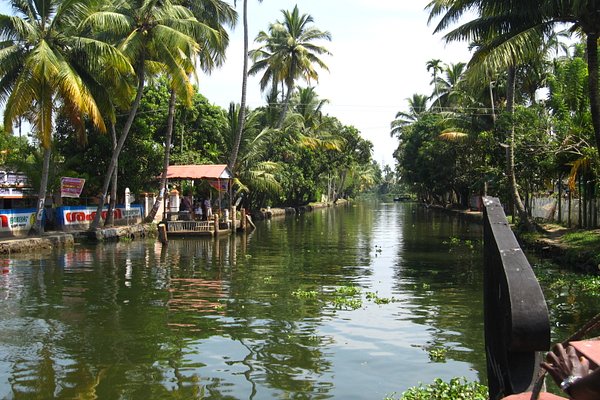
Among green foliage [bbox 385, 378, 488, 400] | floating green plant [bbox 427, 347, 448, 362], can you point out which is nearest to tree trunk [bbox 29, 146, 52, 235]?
floating green plant [bbox 427, 347, 448, 362]

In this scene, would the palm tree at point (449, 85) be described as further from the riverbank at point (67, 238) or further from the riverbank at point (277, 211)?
the riverbank at point (67, 238)

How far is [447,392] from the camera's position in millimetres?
6848

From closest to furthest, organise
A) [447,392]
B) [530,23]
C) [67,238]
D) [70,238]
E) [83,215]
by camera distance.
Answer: [447,392], [530,23], [67,238], [70,238], [83,215]

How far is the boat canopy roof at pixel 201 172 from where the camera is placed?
31.1 meters

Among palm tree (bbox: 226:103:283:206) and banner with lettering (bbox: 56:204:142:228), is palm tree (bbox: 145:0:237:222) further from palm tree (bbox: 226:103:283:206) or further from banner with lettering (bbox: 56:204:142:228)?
palm tree (bbox: 226:103:283:206)

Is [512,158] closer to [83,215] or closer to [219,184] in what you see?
[219,184]

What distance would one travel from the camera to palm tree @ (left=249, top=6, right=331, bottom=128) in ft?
141

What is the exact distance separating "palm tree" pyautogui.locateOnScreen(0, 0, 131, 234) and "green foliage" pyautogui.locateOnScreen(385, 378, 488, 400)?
17.2 metres

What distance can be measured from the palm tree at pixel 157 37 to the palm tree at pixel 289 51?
1559cm

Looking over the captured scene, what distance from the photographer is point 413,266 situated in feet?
62.5

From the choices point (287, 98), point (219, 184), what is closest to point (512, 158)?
point (219, 184)

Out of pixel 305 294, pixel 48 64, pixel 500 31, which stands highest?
pixel 500 31

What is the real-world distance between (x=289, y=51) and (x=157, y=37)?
19.1m

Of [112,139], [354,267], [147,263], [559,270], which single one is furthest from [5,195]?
[559,270]
